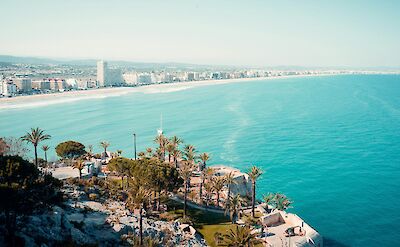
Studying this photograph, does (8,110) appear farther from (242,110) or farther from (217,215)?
(217,215)

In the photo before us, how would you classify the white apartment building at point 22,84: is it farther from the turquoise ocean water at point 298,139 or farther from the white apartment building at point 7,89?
the turquoise ocean water at point 298,139

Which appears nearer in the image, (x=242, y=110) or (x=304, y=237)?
(x=304, y=237)

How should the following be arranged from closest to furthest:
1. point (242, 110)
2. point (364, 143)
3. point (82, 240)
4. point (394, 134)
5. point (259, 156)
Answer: point (82, 240), point (259, 156), point (364, 143), point (394, 134), point (242, 110)

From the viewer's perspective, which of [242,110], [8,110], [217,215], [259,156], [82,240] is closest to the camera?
[82,240]

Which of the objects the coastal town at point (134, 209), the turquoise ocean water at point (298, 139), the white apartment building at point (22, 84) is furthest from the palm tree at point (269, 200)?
the white apartment building at point (22, 84)

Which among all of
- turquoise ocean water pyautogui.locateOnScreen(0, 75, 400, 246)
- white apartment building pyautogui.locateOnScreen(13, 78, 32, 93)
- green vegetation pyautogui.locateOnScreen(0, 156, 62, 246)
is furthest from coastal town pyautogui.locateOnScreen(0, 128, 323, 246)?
white apartment building pyautogui.locateOnScreen(13, 78, 32, 93)

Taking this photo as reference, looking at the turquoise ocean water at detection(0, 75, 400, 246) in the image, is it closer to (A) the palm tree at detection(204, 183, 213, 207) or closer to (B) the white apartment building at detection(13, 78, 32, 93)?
(A) the palm tree at detection(204, 183, 213, 207)

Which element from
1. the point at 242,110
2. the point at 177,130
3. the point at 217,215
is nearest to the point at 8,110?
the point at 177,130

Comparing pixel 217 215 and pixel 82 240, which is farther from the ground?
pixel 82 240
